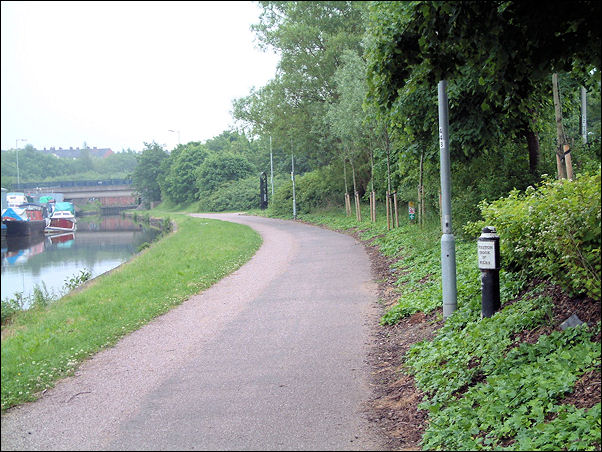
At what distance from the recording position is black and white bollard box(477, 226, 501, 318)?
6977 millimetres

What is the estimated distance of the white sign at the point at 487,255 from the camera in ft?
23.0

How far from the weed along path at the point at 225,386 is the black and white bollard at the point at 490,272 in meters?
1.59

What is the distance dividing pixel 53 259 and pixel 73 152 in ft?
56.3

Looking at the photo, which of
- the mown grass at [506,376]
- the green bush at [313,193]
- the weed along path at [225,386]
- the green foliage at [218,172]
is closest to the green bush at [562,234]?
the mown grass at [506,376]

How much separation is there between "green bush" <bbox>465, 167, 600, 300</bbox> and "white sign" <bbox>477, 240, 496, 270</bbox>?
292mm

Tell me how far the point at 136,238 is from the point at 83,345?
38.0m

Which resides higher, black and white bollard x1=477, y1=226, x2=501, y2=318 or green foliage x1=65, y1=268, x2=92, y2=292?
black and white bollard x1=477, y1=226, x2=501, y2=318

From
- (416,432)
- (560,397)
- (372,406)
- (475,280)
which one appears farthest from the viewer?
(475,280)

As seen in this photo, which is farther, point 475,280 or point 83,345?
point 475,280

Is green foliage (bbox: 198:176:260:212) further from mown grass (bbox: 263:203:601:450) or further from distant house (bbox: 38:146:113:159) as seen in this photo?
distant house (bbox: 38:146:113:159)

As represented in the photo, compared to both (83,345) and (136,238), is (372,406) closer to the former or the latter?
(83,345)

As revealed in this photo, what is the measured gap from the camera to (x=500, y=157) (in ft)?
45.8

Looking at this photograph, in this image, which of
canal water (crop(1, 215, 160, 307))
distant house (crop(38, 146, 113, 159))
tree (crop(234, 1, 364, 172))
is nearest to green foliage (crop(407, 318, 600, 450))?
canal water (crop(1, 215, 160, 307))

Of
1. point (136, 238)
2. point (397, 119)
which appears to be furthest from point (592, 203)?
point (136, 238)
